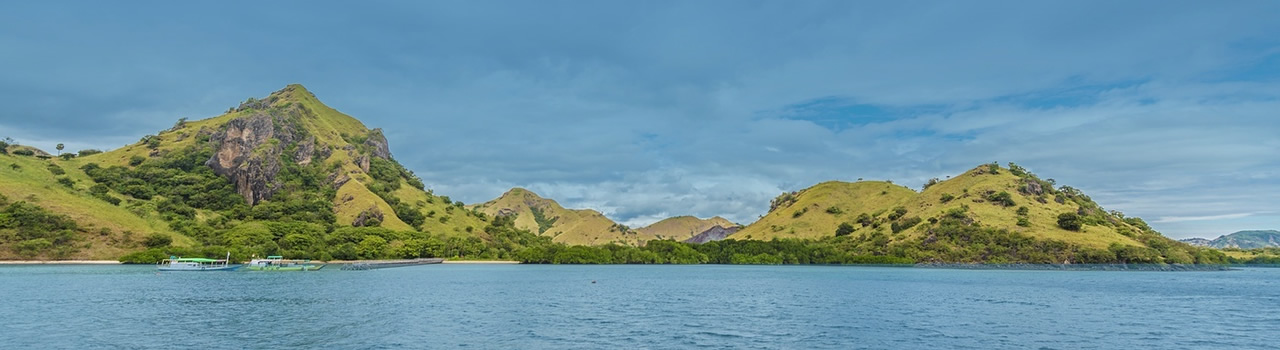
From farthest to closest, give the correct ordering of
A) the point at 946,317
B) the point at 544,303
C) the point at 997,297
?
the point at 997,297, the point at 544,303, the point at 946,317

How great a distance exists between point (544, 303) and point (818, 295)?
43086 mm

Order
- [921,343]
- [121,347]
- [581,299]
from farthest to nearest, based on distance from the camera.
A: [581,299] → [921,343] → [121,347]

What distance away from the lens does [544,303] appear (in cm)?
8500

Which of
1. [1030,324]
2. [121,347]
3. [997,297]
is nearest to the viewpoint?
[121,347]

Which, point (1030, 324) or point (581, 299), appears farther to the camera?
point (581, 299)

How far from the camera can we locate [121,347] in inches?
1768

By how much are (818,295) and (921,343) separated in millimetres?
50203

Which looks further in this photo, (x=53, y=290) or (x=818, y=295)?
(x=818, y=295)

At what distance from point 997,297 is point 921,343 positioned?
5714 cm

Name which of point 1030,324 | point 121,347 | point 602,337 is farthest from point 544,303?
point 1030,324

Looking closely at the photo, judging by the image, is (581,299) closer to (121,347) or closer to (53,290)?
(121,347)

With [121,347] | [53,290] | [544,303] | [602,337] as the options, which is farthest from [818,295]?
[53,290]

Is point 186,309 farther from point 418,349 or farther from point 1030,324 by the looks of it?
point 1030,324

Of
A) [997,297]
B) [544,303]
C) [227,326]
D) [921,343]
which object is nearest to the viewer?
[921,343]
